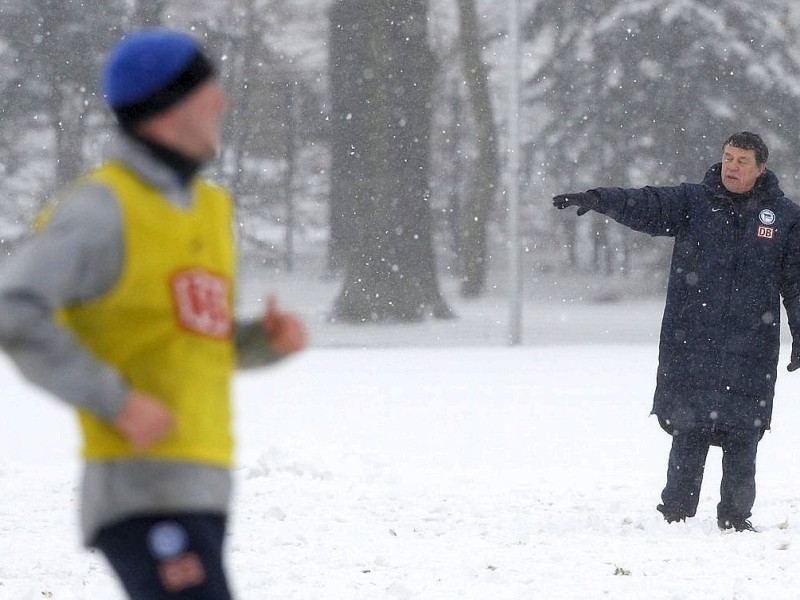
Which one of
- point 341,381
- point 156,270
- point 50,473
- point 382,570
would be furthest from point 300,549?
point 341,381

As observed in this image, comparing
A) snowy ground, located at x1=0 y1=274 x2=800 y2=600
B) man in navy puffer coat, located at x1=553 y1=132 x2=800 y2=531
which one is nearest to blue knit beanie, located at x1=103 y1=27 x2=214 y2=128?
snowy ground, located at x1=0 y1=274 x2=800 y2=600

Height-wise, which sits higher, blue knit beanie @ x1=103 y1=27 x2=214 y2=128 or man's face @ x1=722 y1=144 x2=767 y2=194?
blue knit beanie @ x1=103 y1=27 x2=214 y2=128

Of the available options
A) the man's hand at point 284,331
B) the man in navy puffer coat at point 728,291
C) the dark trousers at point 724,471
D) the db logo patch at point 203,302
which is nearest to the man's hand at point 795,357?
the man in navy puffer coat at point 728,291

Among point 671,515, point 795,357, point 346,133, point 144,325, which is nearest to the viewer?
point 144,325

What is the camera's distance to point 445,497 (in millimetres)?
7531

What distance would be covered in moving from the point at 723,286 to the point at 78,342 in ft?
13.9

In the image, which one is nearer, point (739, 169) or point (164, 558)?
point (164, 558)

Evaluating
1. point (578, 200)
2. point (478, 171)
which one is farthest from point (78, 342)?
point (478, 171)

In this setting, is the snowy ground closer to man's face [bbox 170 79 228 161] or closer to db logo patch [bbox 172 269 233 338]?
db logo patch [bbox 172 269 233 338]

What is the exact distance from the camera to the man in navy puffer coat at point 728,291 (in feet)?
20.1

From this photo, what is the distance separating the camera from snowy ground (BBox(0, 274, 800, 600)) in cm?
545

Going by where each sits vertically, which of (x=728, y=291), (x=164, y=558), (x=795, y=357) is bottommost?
(x=795, y=357)

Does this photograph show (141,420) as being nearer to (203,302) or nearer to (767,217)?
(203,302)

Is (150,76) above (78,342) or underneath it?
above
